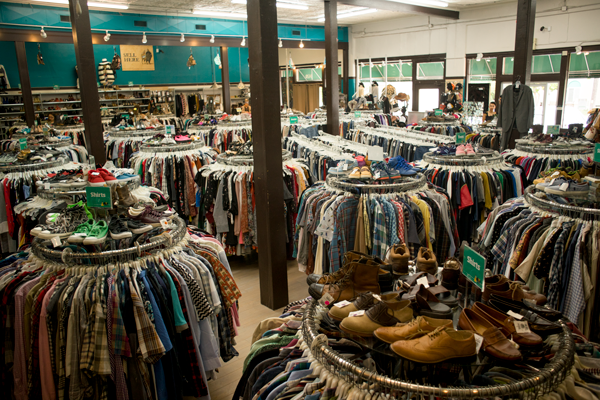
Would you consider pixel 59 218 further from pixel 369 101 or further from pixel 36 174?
pixel 369 101

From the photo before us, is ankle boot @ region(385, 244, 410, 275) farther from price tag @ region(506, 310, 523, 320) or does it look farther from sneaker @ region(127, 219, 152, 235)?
sneaker @ region(127, 219, 152, 235)

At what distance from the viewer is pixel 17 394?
249cm

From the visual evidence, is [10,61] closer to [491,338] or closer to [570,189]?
[570,189]

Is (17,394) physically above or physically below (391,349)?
below

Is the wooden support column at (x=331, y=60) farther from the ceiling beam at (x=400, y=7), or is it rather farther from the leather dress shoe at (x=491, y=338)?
the leather dress shoe at (x=491, y=338)

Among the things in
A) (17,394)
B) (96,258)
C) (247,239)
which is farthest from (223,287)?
(247,239)

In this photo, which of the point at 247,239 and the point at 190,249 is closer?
the point at 190,249

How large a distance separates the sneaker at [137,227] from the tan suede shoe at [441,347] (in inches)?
76.4

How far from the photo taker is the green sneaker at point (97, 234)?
2561mm

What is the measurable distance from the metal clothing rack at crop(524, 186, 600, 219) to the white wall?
10637mm

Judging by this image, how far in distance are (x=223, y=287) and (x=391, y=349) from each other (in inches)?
65.2

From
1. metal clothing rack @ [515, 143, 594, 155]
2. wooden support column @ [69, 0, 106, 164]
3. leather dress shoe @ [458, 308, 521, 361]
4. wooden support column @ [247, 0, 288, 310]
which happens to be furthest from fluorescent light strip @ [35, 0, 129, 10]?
leather dress shoe @ [458, 308, 521, 361]

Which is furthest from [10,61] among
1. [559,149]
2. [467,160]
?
[559,149]

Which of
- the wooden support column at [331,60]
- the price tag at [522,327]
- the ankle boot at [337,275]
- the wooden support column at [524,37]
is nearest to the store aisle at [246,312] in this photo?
the ankle boot at [337,275]
